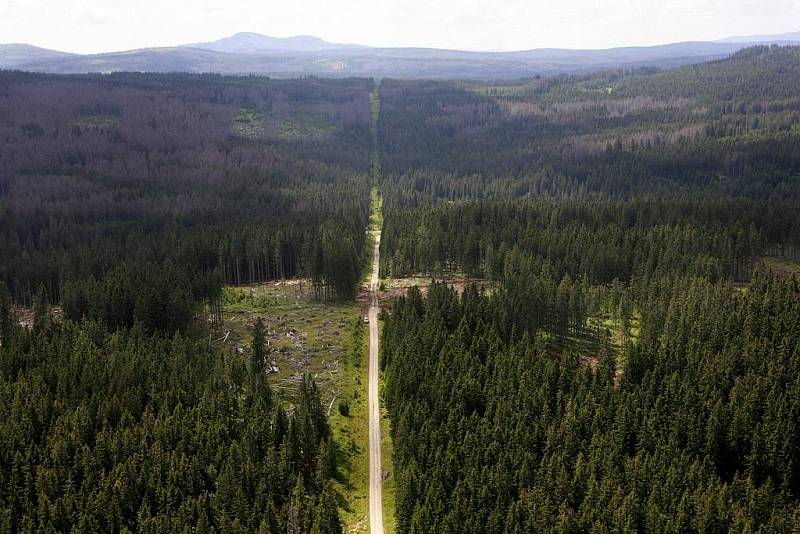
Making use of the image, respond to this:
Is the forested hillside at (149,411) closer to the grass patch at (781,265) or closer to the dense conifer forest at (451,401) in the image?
the dense conifer forest at (451,401)

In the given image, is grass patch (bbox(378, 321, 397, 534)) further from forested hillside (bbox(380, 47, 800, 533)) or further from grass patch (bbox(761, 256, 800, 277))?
grass patch (bbox(761, 256, 800, 277))

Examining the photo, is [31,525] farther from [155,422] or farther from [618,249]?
[618,249]

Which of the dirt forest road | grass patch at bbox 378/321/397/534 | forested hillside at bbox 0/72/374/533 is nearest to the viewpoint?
forested hillside at bbox 0/72/374/533

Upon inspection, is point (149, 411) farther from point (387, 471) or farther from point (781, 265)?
point (781, 265)

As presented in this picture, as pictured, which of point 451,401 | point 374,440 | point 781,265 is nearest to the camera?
point 451,401

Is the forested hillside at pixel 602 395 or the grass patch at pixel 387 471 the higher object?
the forested hillside at pixel 602 395

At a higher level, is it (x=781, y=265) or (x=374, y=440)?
(x=781, y=265)

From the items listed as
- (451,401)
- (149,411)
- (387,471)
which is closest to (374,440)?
(387,471)

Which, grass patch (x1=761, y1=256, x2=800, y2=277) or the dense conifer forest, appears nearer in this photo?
the dense conifer forest

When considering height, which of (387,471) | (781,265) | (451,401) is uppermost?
(781,265)

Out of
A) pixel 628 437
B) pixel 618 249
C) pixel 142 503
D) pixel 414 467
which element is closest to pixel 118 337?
pixel 142 503

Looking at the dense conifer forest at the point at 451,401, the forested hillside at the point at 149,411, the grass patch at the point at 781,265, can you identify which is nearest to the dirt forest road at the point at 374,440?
the dense conifer forest at the point at 451,401

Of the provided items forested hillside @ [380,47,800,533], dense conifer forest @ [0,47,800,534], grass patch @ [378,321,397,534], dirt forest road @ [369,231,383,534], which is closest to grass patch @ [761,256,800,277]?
forested hillside @ [380,47,800,533]

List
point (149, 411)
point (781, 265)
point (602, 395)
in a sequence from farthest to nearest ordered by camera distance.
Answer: point (781, 265)
point (602, 395)
point (149, 411)
